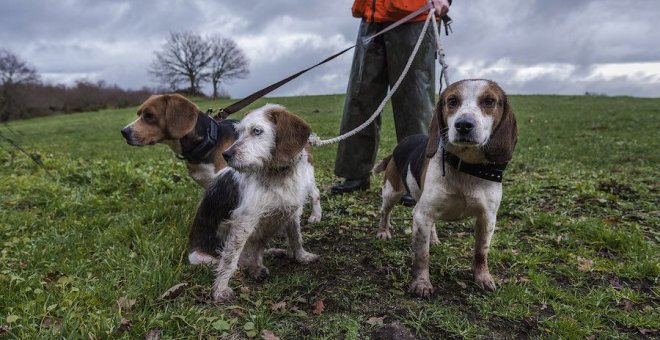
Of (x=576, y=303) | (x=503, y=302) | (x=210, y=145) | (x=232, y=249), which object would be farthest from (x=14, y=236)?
(x=576, y=303)

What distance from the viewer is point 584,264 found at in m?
4.03

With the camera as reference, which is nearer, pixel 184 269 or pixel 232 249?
pixel 232 249

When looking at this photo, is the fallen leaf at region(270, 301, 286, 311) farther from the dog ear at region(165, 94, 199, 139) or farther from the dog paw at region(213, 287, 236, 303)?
the dog ear at region(165, 94, 199, 139)

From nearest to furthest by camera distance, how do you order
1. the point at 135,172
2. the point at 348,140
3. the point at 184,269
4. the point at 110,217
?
the point at 184,269 → the point at 110,217 → the point at 348,140 → the point at 135,172

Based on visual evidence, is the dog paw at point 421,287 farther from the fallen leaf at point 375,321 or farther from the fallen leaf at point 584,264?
the fallen leaf at point 584,264

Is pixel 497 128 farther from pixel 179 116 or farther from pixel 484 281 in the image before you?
pixel 179 116

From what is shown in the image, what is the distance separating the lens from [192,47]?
47938mm

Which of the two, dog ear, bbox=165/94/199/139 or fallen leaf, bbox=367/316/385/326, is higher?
dog ear, bbox=165/94/199/139

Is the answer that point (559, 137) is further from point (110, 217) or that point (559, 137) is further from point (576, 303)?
point (110, 217)

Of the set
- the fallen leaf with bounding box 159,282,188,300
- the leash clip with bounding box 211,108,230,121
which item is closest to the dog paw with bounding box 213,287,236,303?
the fallen leaf with bounding box 159,282,188,300

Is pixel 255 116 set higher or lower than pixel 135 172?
higher

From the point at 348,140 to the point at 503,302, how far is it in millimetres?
3374

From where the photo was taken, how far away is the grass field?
2.95m

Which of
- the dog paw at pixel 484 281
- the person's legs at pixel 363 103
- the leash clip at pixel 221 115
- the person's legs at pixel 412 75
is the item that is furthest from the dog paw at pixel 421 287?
the person's legs at pixel 363 103
